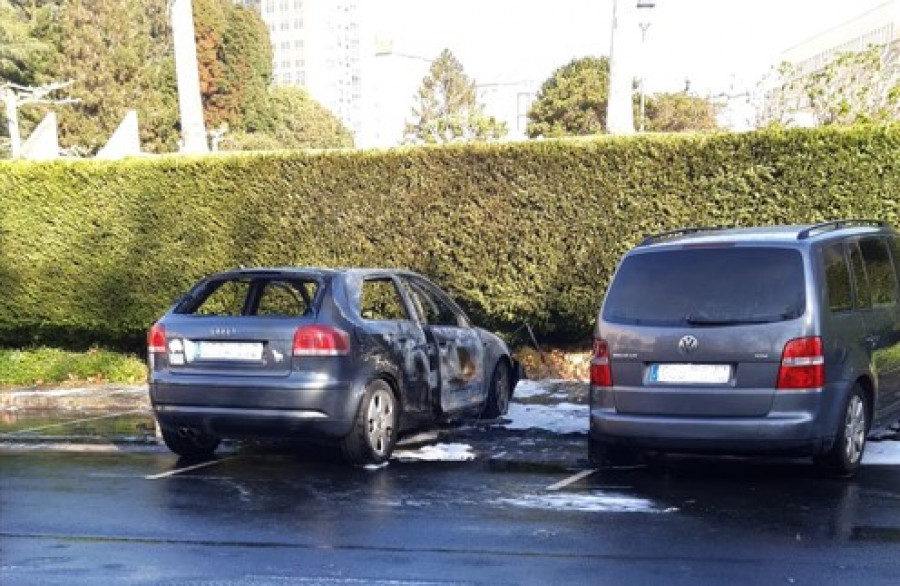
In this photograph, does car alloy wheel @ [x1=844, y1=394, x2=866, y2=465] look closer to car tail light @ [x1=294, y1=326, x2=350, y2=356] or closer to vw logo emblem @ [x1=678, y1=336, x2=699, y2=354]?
vw logo emblem @ [x1=678, y1=336, x2=699, y2=354]

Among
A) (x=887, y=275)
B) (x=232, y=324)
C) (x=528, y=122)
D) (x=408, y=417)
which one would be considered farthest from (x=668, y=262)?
(x=528, y=122)

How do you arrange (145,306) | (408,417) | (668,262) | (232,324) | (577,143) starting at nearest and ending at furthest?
(668,262) → (232,324) → (408,417) → (577,143) → (145,306)

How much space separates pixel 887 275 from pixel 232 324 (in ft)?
16.3

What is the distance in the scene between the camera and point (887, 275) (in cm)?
834

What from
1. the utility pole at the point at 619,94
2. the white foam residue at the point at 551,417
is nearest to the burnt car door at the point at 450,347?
the white foam residue at the point at 551,417

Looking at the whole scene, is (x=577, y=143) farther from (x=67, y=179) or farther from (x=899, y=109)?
(x=67, y=179)

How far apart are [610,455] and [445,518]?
1.95m

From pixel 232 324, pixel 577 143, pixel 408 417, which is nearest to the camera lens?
pixel 232 324

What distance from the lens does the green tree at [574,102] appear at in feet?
160

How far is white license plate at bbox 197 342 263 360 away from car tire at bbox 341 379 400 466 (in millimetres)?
Answer: 882

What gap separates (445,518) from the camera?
6.72 m

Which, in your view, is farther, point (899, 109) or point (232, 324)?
point (899, 109)

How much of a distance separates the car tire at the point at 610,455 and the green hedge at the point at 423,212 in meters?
4.69

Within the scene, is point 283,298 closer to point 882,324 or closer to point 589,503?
point 589,503
